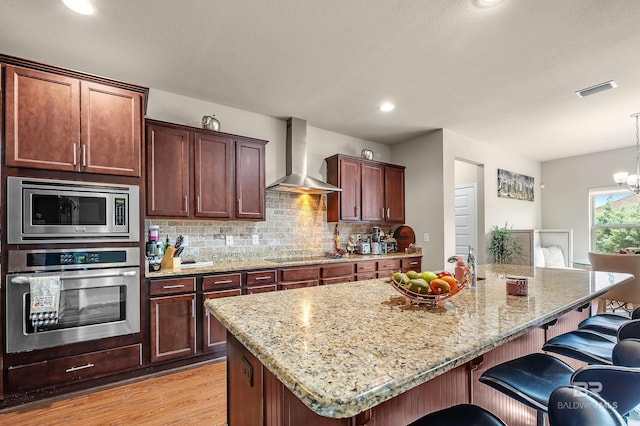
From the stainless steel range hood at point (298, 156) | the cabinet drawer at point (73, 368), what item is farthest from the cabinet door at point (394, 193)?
the cabinet drawer at point (73, 368)

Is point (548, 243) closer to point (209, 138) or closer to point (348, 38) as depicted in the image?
point (348, 38)

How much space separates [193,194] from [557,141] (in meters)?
5.71

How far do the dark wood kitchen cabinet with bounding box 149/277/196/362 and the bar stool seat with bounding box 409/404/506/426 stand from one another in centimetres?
232

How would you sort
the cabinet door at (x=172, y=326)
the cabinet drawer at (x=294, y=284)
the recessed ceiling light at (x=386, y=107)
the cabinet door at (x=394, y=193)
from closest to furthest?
the cabinet door at (x=172, y=326)
the cabinet drawer at (x=294, y=284)
the recessed ceiling light at (x=386, y=107)
the cabinet door at (x=394, y=193)

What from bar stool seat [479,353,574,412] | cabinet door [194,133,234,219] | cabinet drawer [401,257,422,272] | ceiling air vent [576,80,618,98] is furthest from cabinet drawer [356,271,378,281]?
ceiling air vent [576,80,618,98]

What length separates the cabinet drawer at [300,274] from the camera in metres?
3.22

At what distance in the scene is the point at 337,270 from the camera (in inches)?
143

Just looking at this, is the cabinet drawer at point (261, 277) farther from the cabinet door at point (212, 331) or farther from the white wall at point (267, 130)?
the white wall at point (267, 130)

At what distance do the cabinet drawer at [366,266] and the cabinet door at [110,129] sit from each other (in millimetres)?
2600

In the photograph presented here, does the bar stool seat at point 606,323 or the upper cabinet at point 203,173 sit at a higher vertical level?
the upper cabinet at point 203,173

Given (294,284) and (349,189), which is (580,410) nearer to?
(294,284)

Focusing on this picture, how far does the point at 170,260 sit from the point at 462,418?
2649 millimetres

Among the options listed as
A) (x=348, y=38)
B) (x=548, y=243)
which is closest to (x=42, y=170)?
(x=348, y=38)

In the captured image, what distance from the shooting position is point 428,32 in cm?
219
